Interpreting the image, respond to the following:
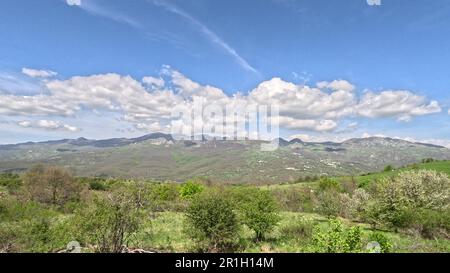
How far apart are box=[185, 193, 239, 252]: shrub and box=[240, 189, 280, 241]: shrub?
5.37m

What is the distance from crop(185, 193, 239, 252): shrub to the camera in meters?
25.2

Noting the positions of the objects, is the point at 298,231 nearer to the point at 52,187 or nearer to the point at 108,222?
the point at 108,222

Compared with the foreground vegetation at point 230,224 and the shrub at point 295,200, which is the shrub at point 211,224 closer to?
the foreground vegetation at point 230,224

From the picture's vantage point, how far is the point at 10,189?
260ft

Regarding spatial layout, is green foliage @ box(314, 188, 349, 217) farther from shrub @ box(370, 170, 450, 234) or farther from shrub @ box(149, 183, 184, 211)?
shrub @ box(149, 183, 184, 211)

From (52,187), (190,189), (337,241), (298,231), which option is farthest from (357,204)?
(190,189)

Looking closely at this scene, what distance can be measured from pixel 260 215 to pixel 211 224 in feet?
24.0

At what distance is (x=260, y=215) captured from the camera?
31500 millimetres

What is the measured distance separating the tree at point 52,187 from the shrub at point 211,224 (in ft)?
158

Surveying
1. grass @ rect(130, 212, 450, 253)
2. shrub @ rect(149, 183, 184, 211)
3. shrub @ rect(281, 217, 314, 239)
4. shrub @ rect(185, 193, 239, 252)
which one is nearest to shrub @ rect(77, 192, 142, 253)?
grass @ rect(130, 212, 450, 253)

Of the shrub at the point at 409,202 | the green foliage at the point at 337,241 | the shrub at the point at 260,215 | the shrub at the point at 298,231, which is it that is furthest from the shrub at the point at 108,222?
the shrub at the point at 409,202

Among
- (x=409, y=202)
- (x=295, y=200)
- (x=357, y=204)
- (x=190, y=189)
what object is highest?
(x=409, y=202)
